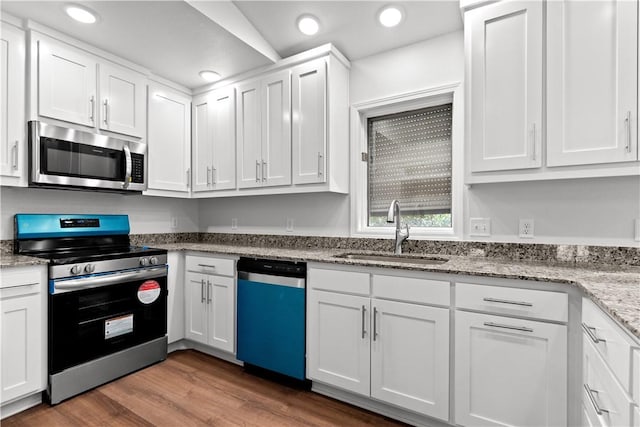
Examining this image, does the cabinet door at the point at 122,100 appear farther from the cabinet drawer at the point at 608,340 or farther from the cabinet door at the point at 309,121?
the cabinet drawer at the point at 608,340

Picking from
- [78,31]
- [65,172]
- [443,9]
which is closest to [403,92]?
[443,9]

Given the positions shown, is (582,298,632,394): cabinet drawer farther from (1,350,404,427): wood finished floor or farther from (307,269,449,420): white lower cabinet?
(1,350,404,427): wood finished floor

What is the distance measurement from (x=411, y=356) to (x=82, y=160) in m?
2.66

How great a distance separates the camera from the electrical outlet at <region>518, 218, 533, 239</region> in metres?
2.01

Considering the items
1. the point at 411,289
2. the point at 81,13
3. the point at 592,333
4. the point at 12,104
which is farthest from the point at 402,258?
the point at 12,104

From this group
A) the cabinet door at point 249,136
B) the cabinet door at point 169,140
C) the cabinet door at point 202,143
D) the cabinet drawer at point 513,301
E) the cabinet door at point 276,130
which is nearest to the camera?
the cabinet drawer at point 513,301

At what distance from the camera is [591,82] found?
5.26ft

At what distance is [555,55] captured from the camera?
1.68 metres

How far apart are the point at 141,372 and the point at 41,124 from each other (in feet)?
6.26

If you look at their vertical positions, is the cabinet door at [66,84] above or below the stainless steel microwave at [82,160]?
above

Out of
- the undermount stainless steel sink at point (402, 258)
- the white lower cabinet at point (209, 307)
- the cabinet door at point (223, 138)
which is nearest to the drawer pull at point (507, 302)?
the undermount stainless steel sink at point (402, 258)

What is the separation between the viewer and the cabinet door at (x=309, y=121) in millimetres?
2479

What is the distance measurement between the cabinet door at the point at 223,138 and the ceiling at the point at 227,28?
0.31 m

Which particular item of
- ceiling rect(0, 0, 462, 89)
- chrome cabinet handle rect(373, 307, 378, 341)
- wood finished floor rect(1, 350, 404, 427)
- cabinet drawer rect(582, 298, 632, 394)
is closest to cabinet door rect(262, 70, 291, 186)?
ceiling rect(0, 0, 462, 89)
